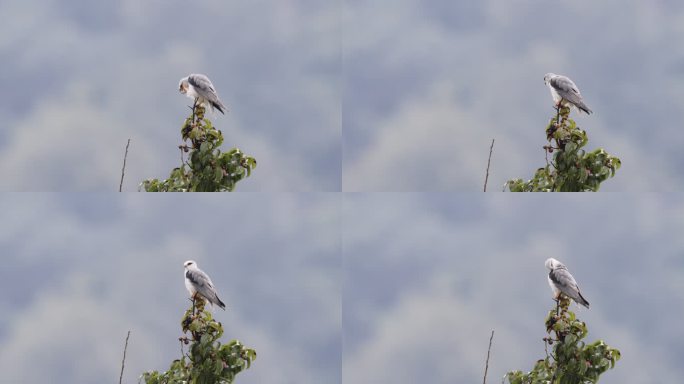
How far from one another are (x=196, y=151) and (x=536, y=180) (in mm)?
1910

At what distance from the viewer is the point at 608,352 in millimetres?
4945

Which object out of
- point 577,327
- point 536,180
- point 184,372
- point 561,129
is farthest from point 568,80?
point 184,372

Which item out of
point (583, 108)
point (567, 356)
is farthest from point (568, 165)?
point (567, 356)

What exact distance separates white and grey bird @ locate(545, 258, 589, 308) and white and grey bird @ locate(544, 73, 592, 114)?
2.88 ft

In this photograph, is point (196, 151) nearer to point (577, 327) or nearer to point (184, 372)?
point (184, 372)

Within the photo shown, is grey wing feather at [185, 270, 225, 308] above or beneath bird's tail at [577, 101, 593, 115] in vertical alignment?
beneath

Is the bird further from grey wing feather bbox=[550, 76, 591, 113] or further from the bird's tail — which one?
the bird's tail

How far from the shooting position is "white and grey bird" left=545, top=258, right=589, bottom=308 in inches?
195

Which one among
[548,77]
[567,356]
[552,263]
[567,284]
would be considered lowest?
[567,356]

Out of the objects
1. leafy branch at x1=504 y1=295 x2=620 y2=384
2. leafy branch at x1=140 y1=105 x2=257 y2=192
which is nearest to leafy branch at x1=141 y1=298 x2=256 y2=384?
leafy branch at x1=140 y1=105 x2=257 y2=192

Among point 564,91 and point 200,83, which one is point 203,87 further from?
point 564,91

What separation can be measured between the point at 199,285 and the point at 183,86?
1.11 metres

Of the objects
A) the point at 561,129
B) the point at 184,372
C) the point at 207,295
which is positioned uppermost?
the point at 561,129

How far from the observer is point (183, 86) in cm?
508
